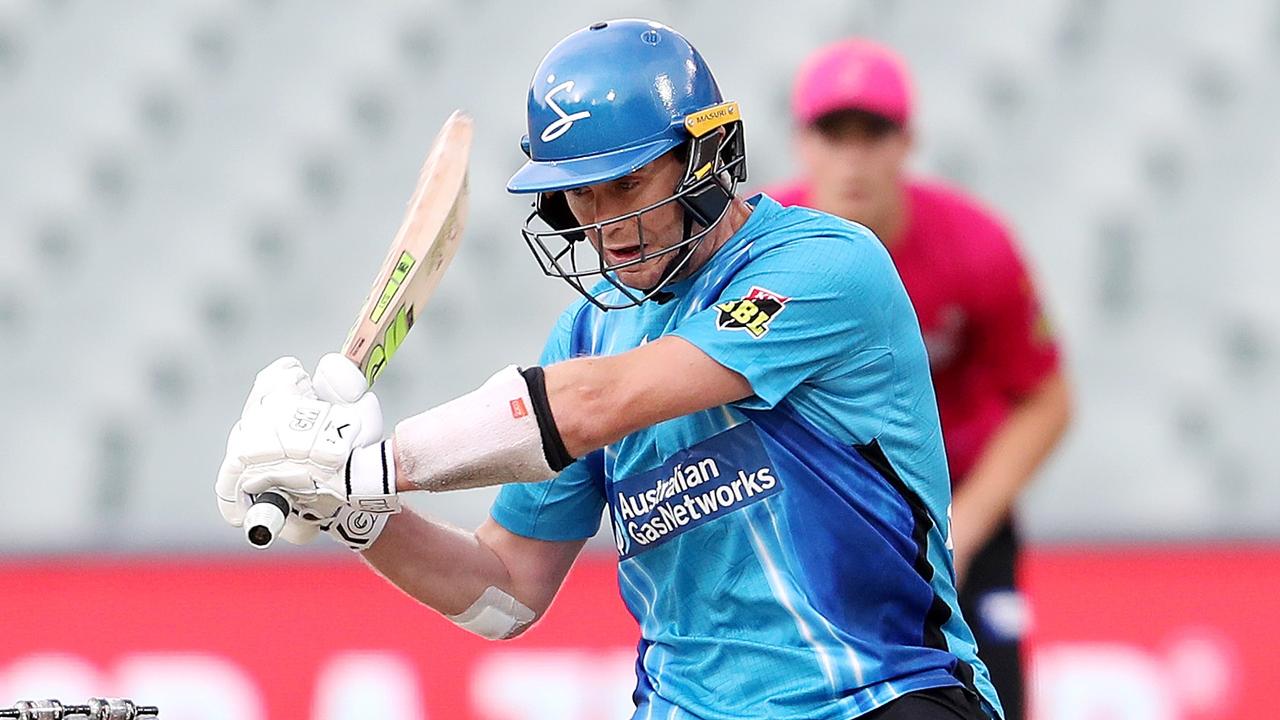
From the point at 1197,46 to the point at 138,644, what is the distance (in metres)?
5.16

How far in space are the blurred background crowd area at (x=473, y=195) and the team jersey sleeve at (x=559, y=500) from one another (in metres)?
4.17

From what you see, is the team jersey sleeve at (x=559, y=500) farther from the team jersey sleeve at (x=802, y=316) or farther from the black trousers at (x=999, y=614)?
the black trousers at (x=999, y=614)

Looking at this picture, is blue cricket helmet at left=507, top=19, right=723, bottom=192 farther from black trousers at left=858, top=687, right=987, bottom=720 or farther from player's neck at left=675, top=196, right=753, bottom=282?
black trousers at left=858, top=687, right=987, bottom=720

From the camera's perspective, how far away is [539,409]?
2570 mm

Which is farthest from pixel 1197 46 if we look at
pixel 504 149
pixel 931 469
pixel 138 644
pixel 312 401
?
pixel 312 401

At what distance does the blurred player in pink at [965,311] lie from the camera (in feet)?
14.5

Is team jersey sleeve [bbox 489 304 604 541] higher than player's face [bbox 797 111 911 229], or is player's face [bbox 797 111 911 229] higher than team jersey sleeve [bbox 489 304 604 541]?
player's face [bbox 797 111 911 229]

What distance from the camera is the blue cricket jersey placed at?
8.71ft

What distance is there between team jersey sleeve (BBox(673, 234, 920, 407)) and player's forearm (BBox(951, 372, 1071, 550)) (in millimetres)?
1664

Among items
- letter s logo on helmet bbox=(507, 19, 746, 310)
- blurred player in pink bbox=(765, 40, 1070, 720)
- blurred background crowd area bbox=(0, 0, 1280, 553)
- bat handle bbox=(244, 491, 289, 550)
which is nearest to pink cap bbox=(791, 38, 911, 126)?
blurred player in pink bbox=(765, 40, 1070, 720)

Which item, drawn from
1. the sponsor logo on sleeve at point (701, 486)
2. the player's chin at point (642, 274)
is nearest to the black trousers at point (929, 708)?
the sponsor logo on sleeve at point (701, 486)

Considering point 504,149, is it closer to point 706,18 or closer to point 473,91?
point 473,91

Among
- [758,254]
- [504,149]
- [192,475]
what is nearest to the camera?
[758,254]

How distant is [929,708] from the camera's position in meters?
2.65
